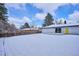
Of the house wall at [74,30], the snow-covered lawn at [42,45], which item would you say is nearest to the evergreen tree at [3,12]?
the snow-covered lawn at [42,45]

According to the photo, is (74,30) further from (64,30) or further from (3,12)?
(3,12)

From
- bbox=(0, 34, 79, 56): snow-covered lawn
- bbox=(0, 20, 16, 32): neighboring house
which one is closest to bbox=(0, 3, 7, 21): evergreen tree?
bbox=(0, 20, 16, 32): neighboring house

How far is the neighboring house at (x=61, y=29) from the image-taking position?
4781 mm

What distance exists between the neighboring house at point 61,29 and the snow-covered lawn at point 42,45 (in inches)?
3.3

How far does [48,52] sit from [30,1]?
94cm

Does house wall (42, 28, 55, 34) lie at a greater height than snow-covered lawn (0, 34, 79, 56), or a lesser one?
greater

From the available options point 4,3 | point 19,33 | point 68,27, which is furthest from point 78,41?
point 4,3

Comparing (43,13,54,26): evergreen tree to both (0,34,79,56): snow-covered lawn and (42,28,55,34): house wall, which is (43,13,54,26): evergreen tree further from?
(0,34,79,56): snow-covered lawn

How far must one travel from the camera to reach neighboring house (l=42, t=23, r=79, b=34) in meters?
4.78

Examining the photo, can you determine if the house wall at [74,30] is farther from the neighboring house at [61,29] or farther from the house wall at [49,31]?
the house wall at [49,31]

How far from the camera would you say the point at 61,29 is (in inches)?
191

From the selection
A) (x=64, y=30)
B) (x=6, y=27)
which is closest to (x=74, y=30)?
(x=64, y=30)

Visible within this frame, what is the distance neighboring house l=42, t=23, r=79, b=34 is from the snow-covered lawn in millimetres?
84

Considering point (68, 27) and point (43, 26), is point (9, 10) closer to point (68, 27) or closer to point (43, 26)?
point (43, 26)
